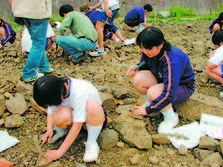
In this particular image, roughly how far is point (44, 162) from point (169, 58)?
129cm

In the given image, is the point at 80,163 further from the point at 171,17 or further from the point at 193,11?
the point at 193,11

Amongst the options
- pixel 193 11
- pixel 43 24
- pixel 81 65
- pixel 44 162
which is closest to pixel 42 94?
pixel 44 162

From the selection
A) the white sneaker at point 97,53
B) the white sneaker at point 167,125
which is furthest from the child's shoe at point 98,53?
the white sneaker at point 167,125

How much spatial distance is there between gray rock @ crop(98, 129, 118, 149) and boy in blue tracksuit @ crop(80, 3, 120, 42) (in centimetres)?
264

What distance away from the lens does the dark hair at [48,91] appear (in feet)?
Result: 4.09

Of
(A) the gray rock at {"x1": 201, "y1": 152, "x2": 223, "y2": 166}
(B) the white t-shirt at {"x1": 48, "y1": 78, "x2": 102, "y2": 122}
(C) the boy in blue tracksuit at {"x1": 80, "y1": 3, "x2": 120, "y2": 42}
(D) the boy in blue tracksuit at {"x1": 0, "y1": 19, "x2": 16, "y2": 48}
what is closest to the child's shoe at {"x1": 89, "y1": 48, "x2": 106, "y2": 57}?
(C) the boy in blue tracksuit at {"x1": 80, "y1": 3, "x2": 120, "y2": 42}

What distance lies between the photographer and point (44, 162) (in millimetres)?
1558

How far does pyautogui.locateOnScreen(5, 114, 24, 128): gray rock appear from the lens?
1.91m

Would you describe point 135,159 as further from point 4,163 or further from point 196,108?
point 4,163

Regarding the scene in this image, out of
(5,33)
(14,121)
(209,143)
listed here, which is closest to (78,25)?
(5,33)

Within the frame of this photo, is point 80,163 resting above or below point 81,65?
below

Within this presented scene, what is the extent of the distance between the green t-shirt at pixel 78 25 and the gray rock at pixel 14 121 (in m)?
1.59

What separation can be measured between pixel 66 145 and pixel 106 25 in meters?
2.93

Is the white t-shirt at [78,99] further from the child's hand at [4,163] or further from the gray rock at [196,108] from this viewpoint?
the gray rock at [196,108]
